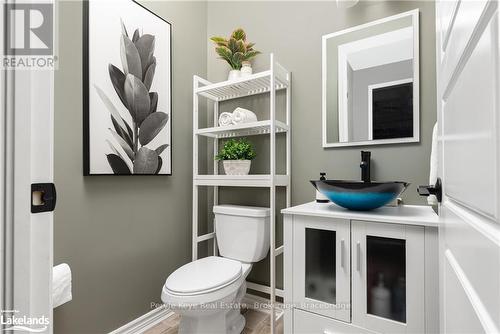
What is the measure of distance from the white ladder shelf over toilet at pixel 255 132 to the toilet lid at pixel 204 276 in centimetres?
27

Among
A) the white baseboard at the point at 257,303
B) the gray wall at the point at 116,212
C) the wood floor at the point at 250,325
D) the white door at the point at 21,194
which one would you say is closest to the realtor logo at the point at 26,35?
the white door at the point at 21,194

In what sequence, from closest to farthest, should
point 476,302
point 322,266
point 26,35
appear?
point 476,302 < point 26,35 < point 322,266

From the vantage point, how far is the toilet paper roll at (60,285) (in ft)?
3.70

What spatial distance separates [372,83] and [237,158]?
98 cm

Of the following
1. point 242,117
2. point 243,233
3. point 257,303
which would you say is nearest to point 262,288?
point 257,303

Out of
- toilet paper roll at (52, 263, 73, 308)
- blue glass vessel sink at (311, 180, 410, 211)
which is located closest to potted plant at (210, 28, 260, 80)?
blue glass vessel sink at (311, 180, 410, 211)

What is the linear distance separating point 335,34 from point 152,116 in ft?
4.30

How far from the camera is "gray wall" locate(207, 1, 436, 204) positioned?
56.6 inches

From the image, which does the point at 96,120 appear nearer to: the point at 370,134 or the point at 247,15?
the point at 247,15

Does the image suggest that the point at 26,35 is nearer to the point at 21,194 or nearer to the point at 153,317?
the point at 21,194

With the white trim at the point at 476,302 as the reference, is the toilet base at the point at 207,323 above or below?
below

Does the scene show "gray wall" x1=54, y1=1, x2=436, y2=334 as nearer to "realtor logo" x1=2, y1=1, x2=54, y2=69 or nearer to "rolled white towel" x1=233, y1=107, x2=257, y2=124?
"rolled white towel" x1=233, y1=107, x2=257, y2=124

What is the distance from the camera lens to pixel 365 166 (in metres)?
1.47

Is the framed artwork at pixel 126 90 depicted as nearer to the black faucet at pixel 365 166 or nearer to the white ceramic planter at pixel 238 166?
the white ceramic planter at pixel 238 166
